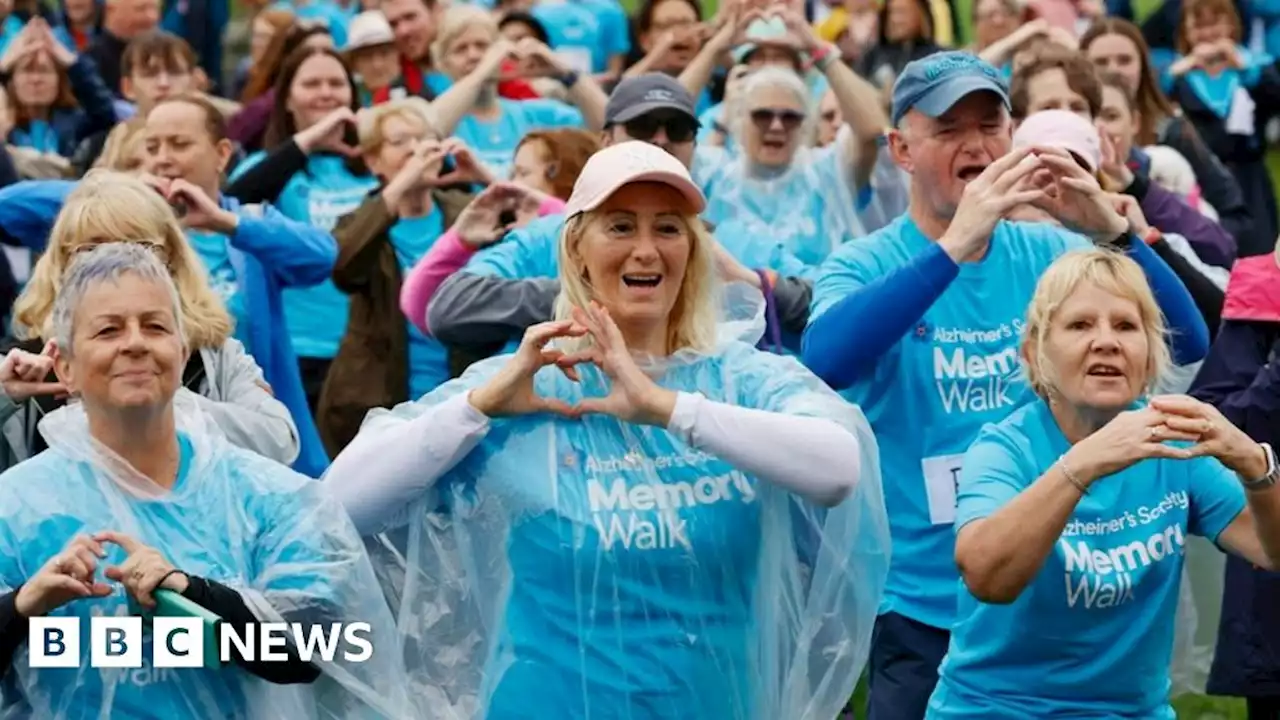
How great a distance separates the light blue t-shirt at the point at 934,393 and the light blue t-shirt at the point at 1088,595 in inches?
32.3

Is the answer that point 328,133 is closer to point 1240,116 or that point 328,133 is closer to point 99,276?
point 99,276

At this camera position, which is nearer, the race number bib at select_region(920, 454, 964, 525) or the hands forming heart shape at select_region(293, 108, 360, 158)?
the race number bib at select_region(920, 454, 964, 525)

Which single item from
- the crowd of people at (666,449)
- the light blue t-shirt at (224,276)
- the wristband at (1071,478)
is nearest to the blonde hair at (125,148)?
the crowd of people at (666,449)

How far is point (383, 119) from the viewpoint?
32.8 ft

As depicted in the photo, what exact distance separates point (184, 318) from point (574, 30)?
9204mm

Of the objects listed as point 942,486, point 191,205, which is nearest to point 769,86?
point 191,205

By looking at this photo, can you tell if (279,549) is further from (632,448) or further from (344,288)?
(344,288)

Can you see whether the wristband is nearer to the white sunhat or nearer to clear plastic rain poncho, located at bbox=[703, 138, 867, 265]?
clear plastic rain poncho, located at bbox=[703, 138, 867, 265]

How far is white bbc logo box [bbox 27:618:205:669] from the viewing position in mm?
4715

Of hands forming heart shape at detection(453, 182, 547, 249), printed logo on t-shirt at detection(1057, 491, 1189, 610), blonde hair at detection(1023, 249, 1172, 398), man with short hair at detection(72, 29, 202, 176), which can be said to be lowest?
printed logo on t-shirt at detection(1057, 491, 1189, 610)

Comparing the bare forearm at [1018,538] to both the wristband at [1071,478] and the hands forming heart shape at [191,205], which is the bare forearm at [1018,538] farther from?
the hands forming heart shape at [191,205]

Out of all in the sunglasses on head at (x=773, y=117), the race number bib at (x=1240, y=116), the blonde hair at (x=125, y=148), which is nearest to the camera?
the blonde hair at (x=125, y=148)

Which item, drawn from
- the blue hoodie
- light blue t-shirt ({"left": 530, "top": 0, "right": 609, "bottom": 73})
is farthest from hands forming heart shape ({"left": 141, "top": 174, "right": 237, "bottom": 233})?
light blue t-shirt ({"left": 530, "top": 0, "right": 609, "bottom": 73})

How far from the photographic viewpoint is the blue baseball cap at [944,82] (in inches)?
241
